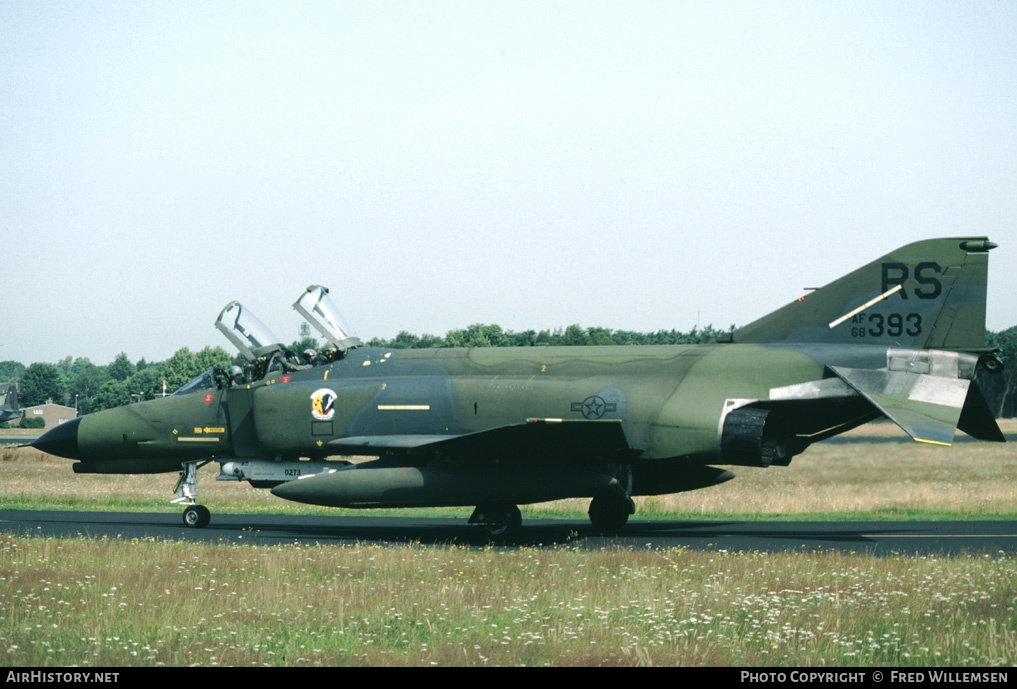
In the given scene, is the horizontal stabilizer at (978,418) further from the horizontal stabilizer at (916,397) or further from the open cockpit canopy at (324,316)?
the open cockpit canopy at (324,316)

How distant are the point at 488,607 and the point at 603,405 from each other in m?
7.60

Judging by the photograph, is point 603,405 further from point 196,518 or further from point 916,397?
point 196,518

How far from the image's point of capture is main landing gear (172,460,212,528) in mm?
19500

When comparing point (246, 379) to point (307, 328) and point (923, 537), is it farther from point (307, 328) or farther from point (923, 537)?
point (923, 537)

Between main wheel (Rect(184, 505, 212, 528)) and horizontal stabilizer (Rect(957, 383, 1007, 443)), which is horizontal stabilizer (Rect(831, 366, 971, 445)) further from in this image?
main wheel (Rect(184, 505, 212, 528))

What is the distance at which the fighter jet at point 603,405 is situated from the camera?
1669 cm

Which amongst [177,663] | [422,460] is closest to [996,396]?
[422,460]

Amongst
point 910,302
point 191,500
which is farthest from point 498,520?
point 910,302

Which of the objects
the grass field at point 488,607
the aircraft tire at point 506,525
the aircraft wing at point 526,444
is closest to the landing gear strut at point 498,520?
the aircraft tire at point 506,525

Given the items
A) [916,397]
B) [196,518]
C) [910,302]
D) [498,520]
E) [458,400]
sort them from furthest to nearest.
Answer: [196,518] < [458,400] < [498,520] < [910,302] < [916,397]

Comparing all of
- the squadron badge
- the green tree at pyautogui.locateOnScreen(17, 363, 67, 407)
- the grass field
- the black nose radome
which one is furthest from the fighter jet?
the green tree at pyautogui.locateOnScreen(17, 363, 67, 407)

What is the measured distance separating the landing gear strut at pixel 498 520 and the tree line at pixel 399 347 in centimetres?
434

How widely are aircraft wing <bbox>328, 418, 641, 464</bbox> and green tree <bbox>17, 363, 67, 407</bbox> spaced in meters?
141

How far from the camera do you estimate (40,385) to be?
473 feet
